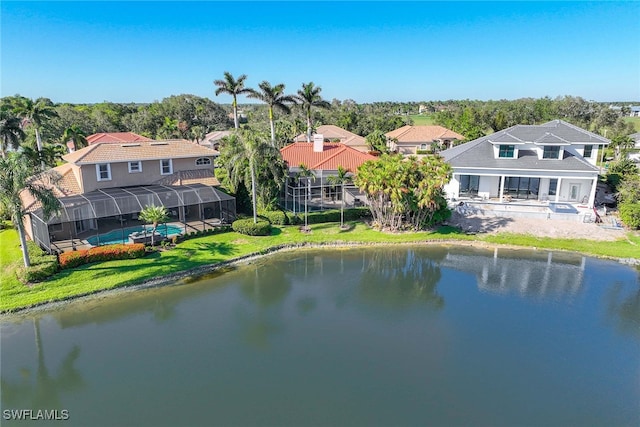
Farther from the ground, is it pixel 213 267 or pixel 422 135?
pixel 422 135

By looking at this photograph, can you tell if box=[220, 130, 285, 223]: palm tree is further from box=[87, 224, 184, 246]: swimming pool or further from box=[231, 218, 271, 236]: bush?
box=[87, 224, 184, 246]: swimming pool

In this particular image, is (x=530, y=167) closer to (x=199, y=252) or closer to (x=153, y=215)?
(x=199, y=252)

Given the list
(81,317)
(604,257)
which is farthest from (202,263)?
(604,257)

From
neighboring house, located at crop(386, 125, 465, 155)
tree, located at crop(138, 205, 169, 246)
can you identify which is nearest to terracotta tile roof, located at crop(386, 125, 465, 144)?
neighboring house, located at crop(386, 125, 465, 155)

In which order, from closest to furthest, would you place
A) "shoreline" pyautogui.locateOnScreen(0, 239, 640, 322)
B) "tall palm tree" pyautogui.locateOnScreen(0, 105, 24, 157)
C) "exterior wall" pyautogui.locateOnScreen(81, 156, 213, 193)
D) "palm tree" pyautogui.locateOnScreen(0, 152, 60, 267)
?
"shoreline" pyautogui.locateOnScreen(0, 239, 640, 322) → "palm tree" pyautogui.locateOnScreen(0, 152, 60, 267) → "exterior wall" pyautogui.locateOnScreen(81, 156, 213, 193) → "tall palm tree" pyautogui.locateOnScreen(0, 105, 24, 157)

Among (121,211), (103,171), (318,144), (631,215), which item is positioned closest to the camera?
(121,211)

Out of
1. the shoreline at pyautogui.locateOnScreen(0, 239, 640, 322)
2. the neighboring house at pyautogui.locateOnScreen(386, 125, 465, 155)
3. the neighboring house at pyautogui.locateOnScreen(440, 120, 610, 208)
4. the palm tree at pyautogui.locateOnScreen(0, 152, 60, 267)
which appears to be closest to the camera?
the shoreline at pyautogui.locateOnScreen(0, 239, 640, 322)

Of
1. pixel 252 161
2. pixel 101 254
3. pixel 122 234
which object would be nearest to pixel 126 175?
pixel 122 234

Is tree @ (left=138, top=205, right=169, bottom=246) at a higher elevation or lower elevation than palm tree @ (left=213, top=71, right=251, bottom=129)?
lower
